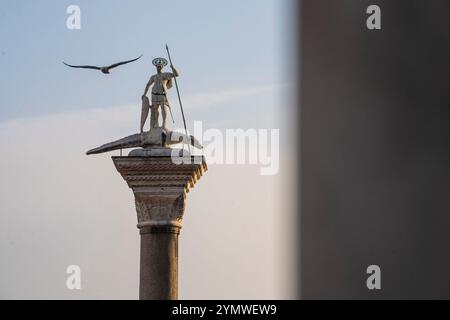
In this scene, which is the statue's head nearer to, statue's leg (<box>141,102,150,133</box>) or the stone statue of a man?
the stone statue of a man

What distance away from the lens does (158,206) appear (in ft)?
47.0

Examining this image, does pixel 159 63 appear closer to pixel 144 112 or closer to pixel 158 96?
pixel 158 96

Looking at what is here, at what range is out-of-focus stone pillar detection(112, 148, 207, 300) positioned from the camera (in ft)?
46.3

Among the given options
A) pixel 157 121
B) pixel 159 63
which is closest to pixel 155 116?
pixel 157 121

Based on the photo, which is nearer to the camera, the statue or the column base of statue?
the column base of statue

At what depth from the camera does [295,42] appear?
4.58 meters

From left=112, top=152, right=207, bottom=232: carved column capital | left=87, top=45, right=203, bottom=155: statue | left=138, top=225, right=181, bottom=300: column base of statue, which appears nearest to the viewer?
left=138, top=225, right=181, bottom=300: column base of statue

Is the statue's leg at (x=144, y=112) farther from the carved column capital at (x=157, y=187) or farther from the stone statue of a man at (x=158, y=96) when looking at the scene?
the carved column capital at (x=157, y=187)

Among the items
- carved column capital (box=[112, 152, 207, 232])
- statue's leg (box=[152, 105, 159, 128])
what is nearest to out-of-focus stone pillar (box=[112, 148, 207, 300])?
carved column capital (box=[112, 152, 207, 232])

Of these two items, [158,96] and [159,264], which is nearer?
[159,264]

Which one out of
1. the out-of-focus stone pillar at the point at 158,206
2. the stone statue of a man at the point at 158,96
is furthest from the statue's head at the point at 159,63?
the out-of-focus stone pillar at the point at 158,206

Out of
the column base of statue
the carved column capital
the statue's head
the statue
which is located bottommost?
the column base of statue

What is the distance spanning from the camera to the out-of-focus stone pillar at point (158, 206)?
1412cm
